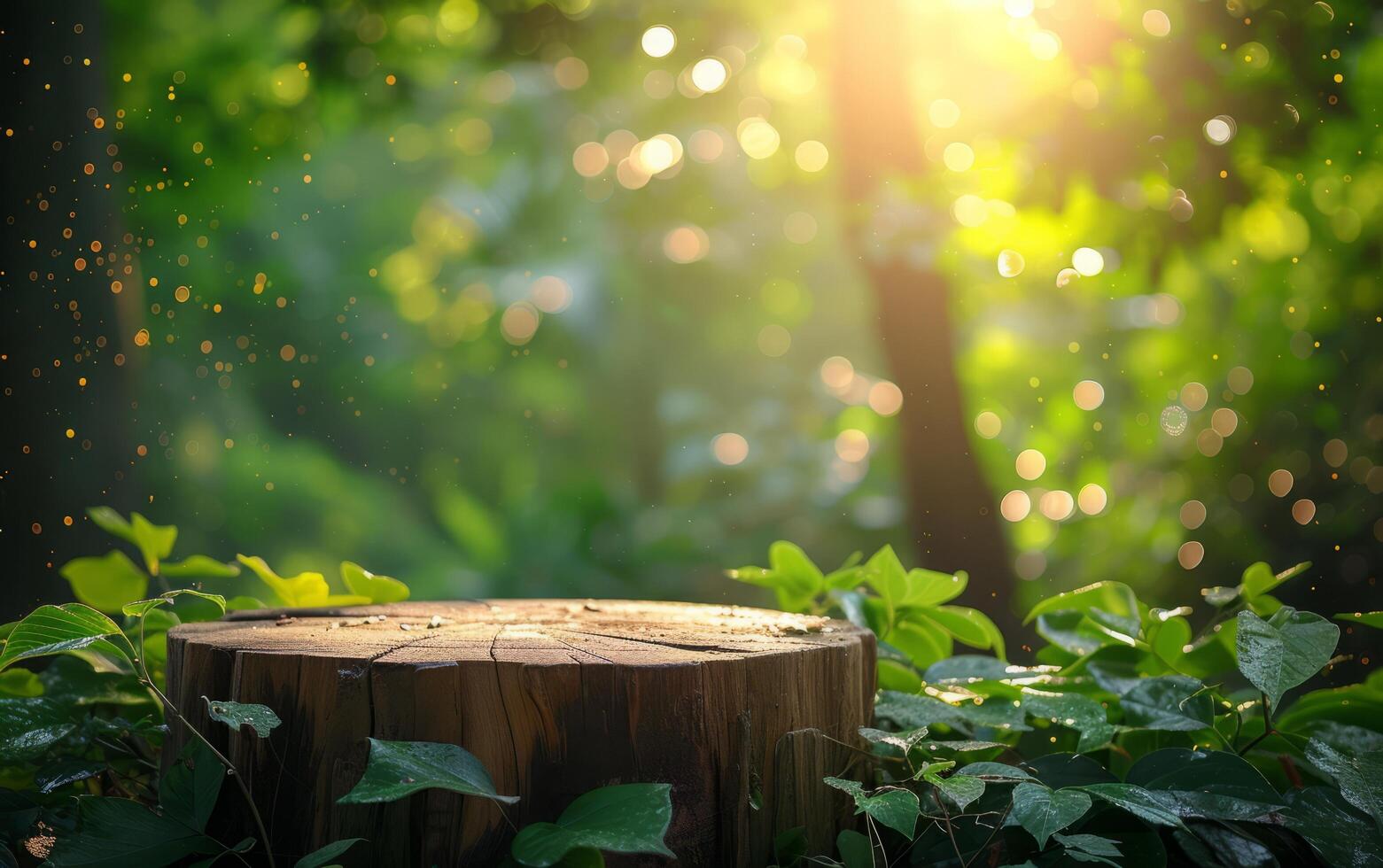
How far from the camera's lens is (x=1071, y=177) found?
2154 millimetres

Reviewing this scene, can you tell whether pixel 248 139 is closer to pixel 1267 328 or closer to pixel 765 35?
pixel 765 35

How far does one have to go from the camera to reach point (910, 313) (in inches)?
83.2

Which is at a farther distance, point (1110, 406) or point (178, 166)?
point (1110, 406)

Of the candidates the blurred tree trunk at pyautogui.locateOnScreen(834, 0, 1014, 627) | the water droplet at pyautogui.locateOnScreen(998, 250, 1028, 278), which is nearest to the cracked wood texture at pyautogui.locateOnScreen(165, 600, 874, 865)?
the blurred tree trunk at pyautogui.locateOnScreen(834, 0, 1014, 627)

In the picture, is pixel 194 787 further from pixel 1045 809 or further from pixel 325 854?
pixel 1045 809

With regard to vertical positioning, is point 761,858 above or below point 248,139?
below

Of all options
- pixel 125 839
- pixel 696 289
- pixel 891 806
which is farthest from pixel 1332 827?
pixel 696 289

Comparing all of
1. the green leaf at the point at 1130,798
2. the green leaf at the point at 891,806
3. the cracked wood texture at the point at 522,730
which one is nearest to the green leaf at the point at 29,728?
the cracked wood texture at the point at 522,730

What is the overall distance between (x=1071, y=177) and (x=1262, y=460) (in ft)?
3.27

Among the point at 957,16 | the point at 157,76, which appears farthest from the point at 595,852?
the point at 157,76

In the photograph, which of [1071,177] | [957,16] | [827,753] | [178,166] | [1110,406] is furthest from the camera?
[1110,406]

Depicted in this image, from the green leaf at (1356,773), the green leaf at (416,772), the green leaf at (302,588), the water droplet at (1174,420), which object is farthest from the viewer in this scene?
the water droplet at (1174,420)

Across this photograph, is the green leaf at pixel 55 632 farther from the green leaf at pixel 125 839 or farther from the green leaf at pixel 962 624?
the green leaf at pixel 962 624

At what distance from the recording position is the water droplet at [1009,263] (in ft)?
9.41
